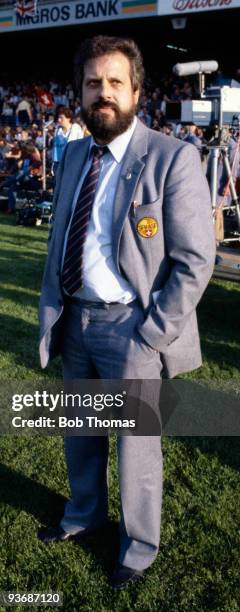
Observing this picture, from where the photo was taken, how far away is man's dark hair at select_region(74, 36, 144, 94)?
2084mm

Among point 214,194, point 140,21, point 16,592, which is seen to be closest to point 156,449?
point 16,592

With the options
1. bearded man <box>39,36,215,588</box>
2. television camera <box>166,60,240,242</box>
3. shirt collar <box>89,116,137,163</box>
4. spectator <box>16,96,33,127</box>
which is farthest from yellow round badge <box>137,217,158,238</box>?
spectator <box>16,96,33,127</box>

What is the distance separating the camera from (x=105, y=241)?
224 cm

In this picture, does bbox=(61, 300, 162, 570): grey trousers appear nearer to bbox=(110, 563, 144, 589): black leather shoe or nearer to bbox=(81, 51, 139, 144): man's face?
bbox=(110, 563, 144, 589): black leather shoe

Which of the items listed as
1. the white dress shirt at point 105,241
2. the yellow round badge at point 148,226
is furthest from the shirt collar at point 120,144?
the yellow round badge at point 148,226

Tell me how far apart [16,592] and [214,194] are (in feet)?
13.3

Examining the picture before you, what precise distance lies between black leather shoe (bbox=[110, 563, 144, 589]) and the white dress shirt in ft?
3.53

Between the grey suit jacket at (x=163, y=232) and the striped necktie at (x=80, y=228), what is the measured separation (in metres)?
0.13

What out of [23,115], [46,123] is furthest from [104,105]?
[23,115]

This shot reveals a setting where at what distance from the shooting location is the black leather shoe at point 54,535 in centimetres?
274

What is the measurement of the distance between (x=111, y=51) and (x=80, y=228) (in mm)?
603

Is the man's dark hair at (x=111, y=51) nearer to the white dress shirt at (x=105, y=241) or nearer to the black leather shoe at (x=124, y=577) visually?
the white dress shirt at (x=105, y=241)

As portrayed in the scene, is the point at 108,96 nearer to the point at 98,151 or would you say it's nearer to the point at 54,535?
the point at 98,151

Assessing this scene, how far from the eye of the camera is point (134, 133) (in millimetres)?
2205
